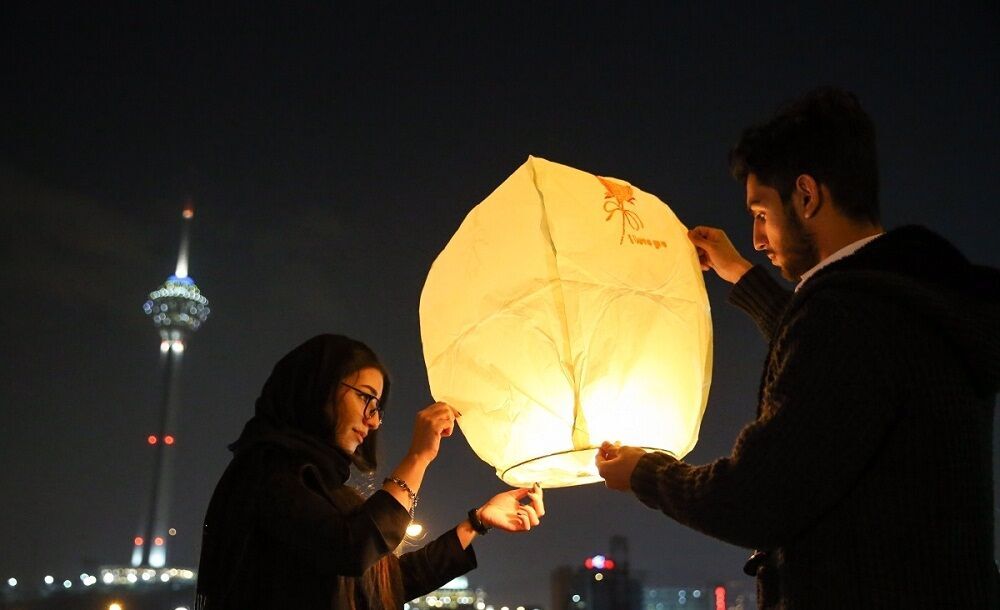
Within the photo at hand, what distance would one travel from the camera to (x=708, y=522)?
1641mm

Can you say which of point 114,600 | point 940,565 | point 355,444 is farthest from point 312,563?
point 114,600

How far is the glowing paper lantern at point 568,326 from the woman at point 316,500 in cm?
33

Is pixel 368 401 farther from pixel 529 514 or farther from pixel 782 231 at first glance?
pixel 782 231

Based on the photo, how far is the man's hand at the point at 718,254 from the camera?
2.70 m

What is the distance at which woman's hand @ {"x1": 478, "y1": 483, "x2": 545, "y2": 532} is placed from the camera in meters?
3.03

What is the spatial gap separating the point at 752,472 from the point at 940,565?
0.36 metres

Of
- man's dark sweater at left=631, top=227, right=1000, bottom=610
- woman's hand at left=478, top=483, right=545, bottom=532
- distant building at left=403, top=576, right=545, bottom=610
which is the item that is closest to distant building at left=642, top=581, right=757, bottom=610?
distant building at left=403, top=576, right=545, bottom=610

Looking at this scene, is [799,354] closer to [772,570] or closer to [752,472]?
[752,472]

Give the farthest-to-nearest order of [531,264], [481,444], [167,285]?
[167,285]
[481,444]
[531,264]

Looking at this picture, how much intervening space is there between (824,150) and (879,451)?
0.74m

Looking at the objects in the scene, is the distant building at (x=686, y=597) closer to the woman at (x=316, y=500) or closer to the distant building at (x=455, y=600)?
the distant building at (x=455, y=600)

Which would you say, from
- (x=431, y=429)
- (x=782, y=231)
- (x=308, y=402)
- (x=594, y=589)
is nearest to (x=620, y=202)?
(x=782, y=231)

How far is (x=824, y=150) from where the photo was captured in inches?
73.9

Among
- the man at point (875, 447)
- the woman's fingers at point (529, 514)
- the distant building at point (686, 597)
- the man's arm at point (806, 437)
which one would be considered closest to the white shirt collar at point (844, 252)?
the man at point (875, 447)
